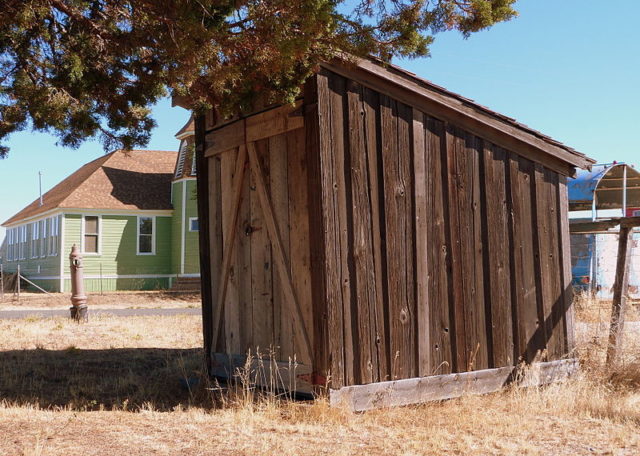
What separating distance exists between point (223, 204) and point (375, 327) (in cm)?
231

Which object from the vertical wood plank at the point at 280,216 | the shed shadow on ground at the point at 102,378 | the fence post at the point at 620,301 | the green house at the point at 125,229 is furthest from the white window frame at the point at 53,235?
the fence post at the point at 620,301

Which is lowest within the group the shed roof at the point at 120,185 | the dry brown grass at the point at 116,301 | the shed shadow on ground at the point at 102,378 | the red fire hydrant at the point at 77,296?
the shed shadow on ground at the point at 102,378

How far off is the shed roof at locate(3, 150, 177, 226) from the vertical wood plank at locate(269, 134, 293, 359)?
2269 centimetres

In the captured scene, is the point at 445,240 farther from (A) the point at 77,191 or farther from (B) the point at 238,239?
(A) the point at 77,191

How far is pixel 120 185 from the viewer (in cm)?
3100

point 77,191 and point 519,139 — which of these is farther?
point 77,191

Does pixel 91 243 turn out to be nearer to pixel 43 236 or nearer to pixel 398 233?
pixel 43 236

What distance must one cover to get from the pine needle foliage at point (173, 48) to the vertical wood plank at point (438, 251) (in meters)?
1.13

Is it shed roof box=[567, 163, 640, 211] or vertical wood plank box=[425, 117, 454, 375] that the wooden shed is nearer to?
vertical wood plank box=[425, 117, 454, 375]

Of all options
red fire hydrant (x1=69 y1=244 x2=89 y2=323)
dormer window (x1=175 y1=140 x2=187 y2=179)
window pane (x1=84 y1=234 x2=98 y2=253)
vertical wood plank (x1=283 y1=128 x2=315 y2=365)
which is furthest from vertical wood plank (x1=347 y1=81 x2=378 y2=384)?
window pane (x1=84 y1=234 x2=98 y2=253)

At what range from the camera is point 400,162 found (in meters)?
7.10

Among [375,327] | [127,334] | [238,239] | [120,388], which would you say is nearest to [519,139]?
[375,327]

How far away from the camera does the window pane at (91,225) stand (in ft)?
96.4

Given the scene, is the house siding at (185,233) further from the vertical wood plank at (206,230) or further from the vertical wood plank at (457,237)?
the vertical wood plank at (457,237)
